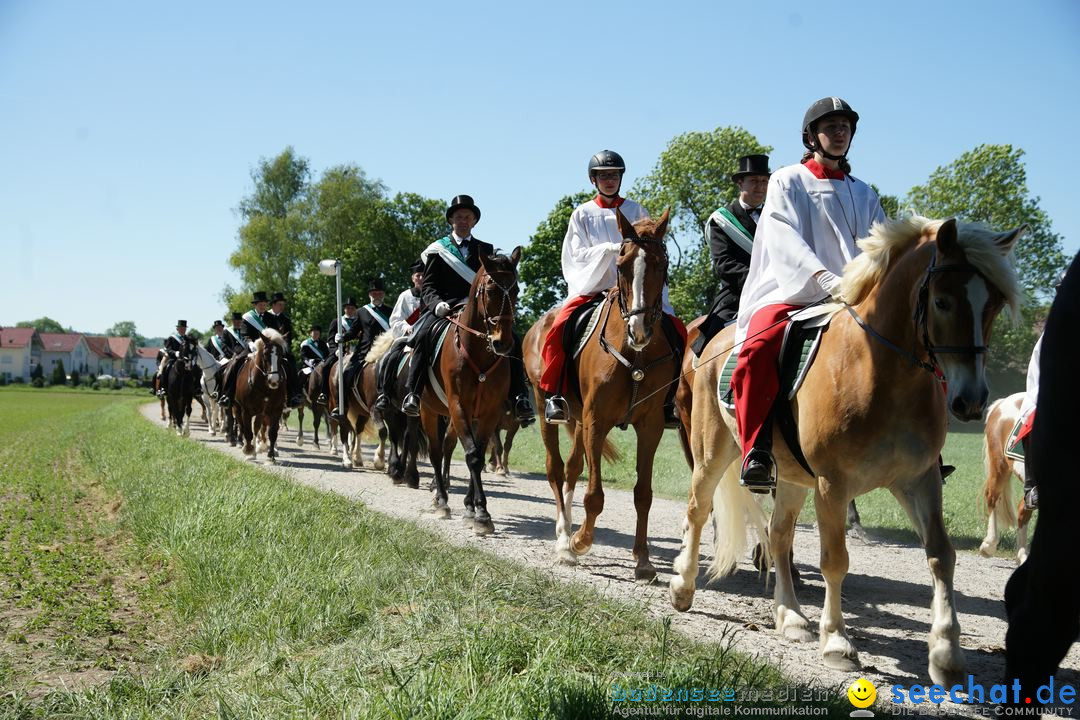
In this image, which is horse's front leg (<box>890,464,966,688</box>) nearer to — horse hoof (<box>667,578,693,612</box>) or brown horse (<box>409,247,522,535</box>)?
horse hoof (<box>667,578,693,612</box>)

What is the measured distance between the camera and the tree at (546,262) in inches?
1993

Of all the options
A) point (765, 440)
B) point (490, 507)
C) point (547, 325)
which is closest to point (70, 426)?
point (490, 507)

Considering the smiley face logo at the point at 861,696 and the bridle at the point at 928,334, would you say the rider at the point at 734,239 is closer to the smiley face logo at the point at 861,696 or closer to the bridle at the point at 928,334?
the bridle at the point at 928,334

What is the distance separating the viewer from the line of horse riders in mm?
4359

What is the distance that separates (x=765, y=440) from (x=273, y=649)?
3137mm

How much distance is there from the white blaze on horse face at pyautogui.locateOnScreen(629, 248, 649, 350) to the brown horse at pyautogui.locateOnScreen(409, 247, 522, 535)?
7.98ft

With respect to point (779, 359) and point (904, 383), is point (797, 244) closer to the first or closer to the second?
point (779, 359)

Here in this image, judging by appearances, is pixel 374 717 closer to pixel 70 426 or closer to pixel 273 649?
pixel 273 649

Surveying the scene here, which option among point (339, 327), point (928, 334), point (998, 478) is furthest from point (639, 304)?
point (339, 327)

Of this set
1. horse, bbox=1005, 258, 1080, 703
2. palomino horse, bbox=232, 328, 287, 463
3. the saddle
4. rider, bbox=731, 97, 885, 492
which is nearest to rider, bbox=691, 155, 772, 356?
rider, bbox=731, 97, 885, 492

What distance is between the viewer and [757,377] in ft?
17.5

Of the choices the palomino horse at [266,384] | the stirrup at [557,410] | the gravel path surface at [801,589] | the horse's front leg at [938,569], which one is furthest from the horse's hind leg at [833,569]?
the palomino horse at [266,384]

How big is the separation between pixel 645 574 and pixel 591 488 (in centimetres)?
87

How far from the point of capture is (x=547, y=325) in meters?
9.33
